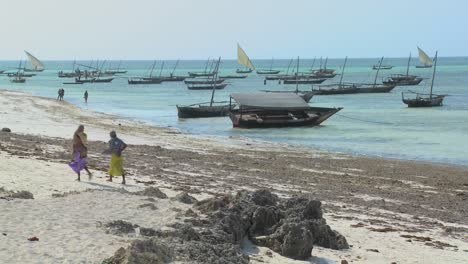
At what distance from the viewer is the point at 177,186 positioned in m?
14.0

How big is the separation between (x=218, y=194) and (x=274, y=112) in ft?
79.1

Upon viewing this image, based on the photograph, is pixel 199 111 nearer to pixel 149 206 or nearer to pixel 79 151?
pixel 79 151

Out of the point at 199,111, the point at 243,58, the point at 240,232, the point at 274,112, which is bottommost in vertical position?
the point at 240,232

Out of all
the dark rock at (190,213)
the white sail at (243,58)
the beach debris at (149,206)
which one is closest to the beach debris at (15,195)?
the beach debris at (149,206)

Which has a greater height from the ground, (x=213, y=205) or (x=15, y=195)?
(x=213, y=205)

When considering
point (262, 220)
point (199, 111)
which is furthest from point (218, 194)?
point (199, 111)

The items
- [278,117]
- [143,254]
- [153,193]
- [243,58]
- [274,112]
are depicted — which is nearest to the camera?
[143,254]

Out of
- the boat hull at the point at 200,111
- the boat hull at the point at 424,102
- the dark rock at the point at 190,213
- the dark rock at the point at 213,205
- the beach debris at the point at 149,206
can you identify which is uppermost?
the boat hull at the point at 424,102

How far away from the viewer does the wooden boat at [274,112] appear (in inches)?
→ 1395

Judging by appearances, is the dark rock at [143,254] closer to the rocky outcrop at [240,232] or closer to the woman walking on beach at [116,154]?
the rocky outcrop at [240,232]

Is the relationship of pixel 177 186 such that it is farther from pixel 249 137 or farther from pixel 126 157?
pixel 249 137

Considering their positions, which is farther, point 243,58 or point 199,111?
point 243,58

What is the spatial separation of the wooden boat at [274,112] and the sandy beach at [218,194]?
926cm

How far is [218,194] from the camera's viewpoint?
42.5 feet
